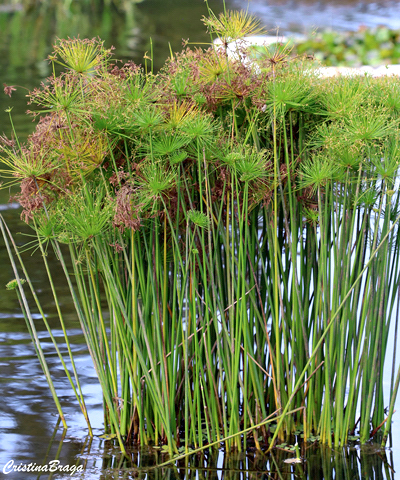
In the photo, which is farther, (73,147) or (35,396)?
(35,396)

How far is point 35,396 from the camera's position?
240 cm

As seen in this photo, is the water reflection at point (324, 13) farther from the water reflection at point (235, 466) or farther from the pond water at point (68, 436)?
the water reflection at point (235, 466)

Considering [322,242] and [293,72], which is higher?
[293,72]

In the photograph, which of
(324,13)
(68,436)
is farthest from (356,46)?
(68,436)

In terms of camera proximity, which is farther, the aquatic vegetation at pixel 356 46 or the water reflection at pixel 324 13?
the water reflection at pixel 324 13

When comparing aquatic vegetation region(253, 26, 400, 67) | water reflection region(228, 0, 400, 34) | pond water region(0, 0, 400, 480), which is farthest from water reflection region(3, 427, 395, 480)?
water reflection region(228, 0, 400, 34)

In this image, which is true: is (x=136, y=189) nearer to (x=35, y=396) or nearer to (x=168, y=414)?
(x=168, y=414)

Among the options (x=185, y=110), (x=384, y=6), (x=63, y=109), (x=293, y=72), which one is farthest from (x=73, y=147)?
(x=384, y=6)

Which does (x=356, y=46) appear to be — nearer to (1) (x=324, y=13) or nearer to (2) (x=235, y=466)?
(1) (x=324, y=13)

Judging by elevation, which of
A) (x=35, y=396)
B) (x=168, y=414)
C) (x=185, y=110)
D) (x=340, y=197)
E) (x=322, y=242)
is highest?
(x=185, y=110)

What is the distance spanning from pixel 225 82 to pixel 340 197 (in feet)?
1.52

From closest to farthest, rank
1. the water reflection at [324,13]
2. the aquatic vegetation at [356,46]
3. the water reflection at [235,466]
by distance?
1. the water reflection at [235,466]
2. the aquatic vegetation at [356,46]
3. the water reflection at [324,13]

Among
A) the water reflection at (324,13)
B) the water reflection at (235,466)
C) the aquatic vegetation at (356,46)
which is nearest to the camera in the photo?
the water reflection at (235,466)

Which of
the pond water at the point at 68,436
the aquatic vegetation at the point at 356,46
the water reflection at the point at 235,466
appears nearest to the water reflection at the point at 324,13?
the aquatic vegetation at the point at 356,46
